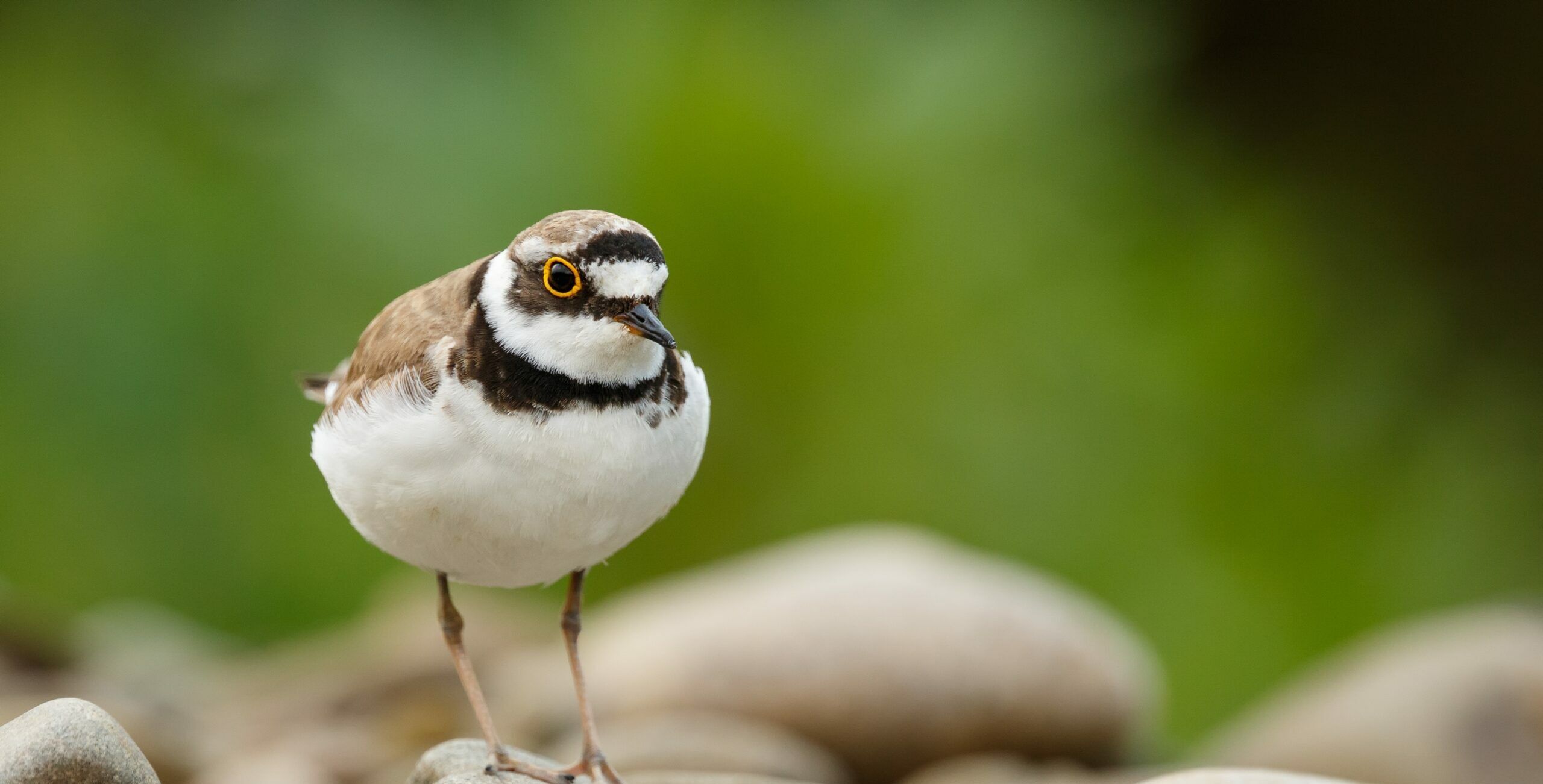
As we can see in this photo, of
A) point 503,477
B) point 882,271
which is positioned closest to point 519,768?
point 503,477

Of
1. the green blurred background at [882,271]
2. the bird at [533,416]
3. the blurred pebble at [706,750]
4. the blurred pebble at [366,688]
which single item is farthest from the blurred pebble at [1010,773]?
Answer: the green blurred background at [882,271]

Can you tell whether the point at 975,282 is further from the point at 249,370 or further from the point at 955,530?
the point at 249,370

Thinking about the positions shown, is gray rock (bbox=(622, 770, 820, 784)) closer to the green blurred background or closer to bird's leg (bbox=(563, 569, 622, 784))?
bird's leg (bbox=(563, 569, 622, 784))

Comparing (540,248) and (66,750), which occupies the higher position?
(540,248)

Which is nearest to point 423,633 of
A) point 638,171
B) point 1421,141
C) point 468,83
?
point 638,171

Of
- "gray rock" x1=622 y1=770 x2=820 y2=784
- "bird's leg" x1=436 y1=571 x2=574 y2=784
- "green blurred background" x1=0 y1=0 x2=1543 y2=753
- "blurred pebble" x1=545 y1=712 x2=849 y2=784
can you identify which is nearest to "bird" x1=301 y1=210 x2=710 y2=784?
"bird's leg" x1=436 y1=571 x2=574 y2=784

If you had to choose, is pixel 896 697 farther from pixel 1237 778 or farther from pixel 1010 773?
pixel 1237 778
